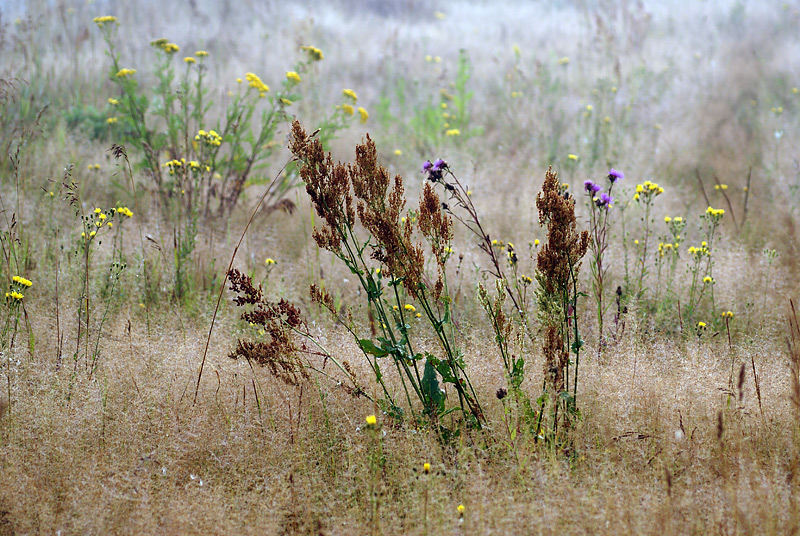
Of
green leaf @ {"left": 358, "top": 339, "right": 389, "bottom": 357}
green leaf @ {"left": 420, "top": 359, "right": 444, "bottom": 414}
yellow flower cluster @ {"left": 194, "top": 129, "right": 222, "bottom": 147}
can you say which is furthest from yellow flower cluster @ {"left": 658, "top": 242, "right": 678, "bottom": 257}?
yellow flower cluster @ {"left": 194, "top": 129, "right": 222, "bottom": 147}

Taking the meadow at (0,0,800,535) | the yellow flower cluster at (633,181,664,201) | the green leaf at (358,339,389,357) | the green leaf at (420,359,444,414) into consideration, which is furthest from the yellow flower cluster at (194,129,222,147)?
the yellow flower cluster at (633,181,664,201)

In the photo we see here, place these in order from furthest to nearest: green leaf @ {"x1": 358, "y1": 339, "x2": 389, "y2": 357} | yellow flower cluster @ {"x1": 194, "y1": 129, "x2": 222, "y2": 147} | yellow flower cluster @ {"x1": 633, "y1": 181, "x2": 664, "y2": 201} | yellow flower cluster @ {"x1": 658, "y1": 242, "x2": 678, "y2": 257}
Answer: yellow flower cluster @ {"x1": 194, "y1": 129, "x2": 222, "y2": 147}
yellow flower cluster @ {"x1": 658, "y1": 242, "x2": 678, "y2": 257}
yellow flower cluster @ {"x1": 633, "y1": 181, "x2": 664, "y2": 201}
green leaf @ {"x1": 358, "y1": 339, "x2": 389, "y2": 357}

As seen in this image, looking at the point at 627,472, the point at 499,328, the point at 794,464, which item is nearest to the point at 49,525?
the point at 499,328

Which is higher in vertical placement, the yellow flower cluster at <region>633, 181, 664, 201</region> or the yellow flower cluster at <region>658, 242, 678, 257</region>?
the yellow flower cluster at <region>633, 181, 664, 201</region>

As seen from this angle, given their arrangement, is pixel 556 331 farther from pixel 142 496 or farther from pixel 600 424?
pixel 142 496

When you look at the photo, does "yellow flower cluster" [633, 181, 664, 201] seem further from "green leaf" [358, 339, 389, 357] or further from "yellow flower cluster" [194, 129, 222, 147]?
"yellow flower cluster" [194, 129, 222, 147]

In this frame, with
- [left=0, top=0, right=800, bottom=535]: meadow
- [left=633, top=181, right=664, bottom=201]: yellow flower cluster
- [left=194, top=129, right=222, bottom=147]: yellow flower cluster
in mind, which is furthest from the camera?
[left=194, top=129, right=222, bottom=147]: yellow flower cluster

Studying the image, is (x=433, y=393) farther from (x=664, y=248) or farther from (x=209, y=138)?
(x=209, y=138)

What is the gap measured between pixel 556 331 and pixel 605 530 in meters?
0.61

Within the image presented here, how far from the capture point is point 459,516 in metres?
1.73

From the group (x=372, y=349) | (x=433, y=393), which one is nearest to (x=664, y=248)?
(x=433, y=393)

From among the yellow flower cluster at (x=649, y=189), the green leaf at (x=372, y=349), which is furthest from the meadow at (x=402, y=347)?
the yellow flower cluster at (x=649, y=189)

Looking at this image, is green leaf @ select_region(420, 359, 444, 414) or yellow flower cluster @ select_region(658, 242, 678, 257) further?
yellow flower cluster @ select_region(658, 242, 678, 257)

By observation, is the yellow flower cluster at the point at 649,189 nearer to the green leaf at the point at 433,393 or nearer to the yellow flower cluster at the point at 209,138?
the green leaf at the point at 433,393
